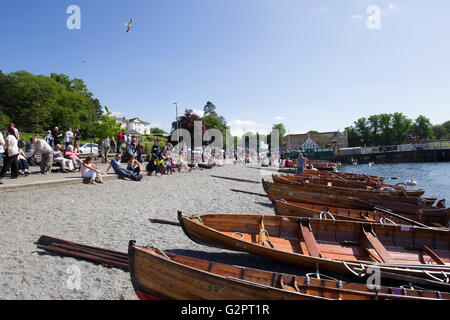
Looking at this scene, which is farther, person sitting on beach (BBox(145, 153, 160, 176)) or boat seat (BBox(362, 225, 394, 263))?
person sitting on beach (BBox(145, 153, 160, 176))

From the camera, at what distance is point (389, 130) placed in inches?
3637

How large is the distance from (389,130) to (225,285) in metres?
110

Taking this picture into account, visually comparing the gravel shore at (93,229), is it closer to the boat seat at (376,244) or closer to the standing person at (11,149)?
the boat seat at (376,244)

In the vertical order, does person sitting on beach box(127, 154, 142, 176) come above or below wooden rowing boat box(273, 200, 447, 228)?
above

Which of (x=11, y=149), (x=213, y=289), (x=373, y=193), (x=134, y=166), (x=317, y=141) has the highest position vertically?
(x=317, y=141)

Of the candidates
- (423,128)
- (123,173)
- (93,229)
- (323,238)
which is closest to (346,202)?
(323,238)

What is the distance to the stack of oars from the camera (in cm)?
445

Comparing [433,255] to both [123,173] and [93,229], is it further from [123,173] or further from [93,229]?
[123,173]

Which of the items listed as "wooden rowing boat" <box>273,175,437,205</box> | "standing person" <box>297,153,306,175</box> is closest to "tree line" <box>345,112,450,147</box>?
"standing person" <box>297,153,306,175</box>

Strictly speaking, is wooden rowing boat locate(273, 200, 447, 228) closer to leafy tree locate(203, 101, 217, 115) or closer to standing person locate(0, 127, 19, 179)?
standing person locate(0, 127, 19, 179)

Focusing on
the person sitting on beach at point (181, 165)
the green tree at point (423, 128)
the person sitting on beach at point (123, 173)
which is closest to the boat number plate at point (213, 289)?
the person sitting on beach at point (123, 173)

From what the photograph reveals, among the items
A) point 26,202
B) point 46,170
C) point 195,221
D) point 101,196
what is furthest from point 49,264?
point 46,170

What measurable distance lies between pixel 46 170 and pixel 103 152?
9148 mm

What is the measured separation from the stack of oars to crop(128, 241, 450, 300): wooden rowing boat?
1395mm
